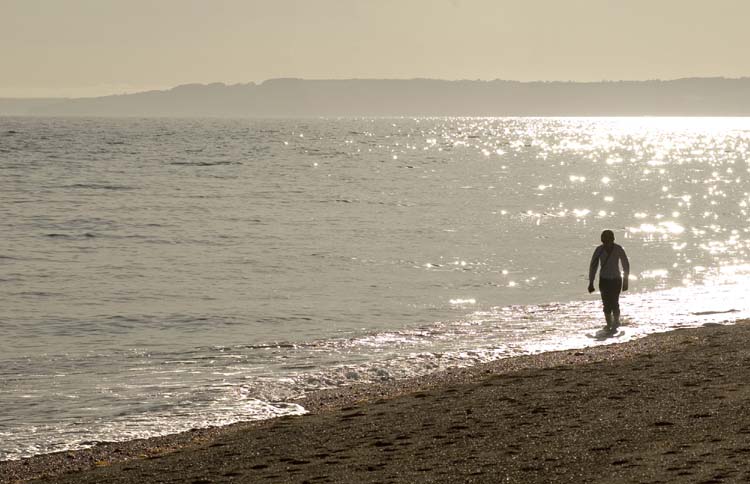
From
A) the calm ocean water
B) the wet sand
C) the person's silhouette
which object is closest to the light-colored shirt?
the person's silhouette

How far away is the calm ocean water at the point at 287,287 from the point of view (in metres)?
15.1

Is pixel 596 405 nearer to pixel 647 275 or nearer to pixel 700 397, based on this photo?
pixel 700 397

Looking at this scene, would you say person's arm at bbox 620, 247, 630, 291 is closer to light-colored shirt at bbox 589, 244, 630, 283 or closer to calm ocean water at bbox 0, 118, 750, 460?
light-colored shirt at bbox 589, 244, 630, 283

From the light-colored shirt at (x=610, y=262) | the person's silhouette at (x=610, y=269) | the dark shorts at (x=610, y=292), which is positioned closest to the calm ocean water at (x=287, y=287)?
the dark shorts at (x=610, y=292)

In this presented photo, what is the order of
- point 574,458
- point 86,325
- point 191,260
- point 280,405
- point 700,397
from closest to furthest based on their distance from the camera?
1. point 574,458
2. point 700,397
3. point 280,405
4. point 86,325
5. point 191,260

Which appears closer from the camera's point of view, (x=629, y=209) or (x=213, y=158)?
(x=629, y=209)

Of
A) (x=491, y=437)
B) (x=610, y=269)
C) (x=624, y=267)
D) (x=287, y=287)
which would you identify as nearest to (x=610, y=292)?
(x=610, y=269)

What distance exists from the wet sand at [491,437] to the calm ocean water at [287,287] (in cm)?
131

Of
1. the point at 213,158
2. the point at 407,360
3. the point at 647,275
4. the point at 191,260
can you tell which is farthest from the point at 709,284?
the point at 213,158

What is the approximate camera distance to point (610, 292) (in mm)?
18797

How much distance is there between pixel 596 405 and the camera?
11586mm

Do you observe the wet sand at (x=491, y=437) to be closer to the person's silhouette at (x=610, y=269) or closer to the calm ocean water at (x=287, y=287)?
the calm ocean water at (x=287, y=287)

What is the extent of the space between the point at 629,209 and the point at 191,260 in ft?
93.5

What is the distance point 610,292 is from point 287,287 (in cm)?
940
